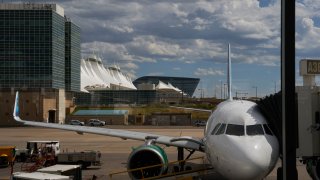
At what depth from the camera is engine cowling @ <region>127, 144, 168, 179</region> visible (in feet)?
72.9

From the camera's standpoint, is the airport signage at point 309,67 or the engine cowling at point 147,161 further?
the airport signage at point 309,67

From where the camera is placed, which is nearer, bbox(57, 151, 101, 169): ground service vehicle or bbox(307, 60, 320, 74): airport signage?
bbox(57, 151, 101, 169): ground service vehicle

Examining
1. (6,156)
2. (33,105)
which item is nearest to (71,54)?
(33,105)

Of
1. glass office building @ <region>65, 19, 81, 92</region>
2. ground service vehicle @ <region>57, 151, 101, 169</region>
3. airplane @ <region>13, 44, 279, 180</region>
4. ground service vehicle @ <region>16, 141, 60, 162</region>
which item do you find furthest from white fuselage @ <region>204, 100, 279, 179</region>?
glass office building @ <region>65, 19, 81, 92</region>

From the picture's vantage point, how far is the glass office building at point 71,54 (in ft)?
484

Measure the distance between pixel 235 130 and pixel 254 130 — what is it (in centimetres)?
62

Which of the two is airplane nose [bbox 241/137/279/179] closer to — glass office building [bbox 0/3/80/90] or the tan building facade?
the tan building facade

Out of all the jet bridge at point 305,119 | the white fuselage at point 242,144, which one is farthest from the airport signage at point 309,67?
the white fuselage at point 242,144

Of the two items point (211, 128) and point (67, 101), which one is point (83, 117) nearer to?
point (67, 101)

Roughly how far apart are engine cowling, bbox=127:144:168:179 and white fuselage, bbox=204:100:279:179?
Answer: 5.07 meters

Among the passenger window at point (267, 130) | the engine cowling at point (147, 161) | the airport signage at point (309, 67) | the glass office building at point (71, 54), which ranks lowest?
the engine cowling at point (147, 161)

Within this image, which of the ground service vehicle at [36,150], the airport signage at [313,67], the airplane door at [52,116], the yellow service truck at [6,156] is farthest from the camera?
the airplane door at [52,116]

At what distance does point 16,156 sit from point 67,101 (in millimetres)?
112870

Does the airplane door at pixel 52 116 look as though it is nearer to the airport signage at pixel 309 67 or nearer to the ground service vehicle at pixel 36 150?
the airport signage at pixel 309 67
